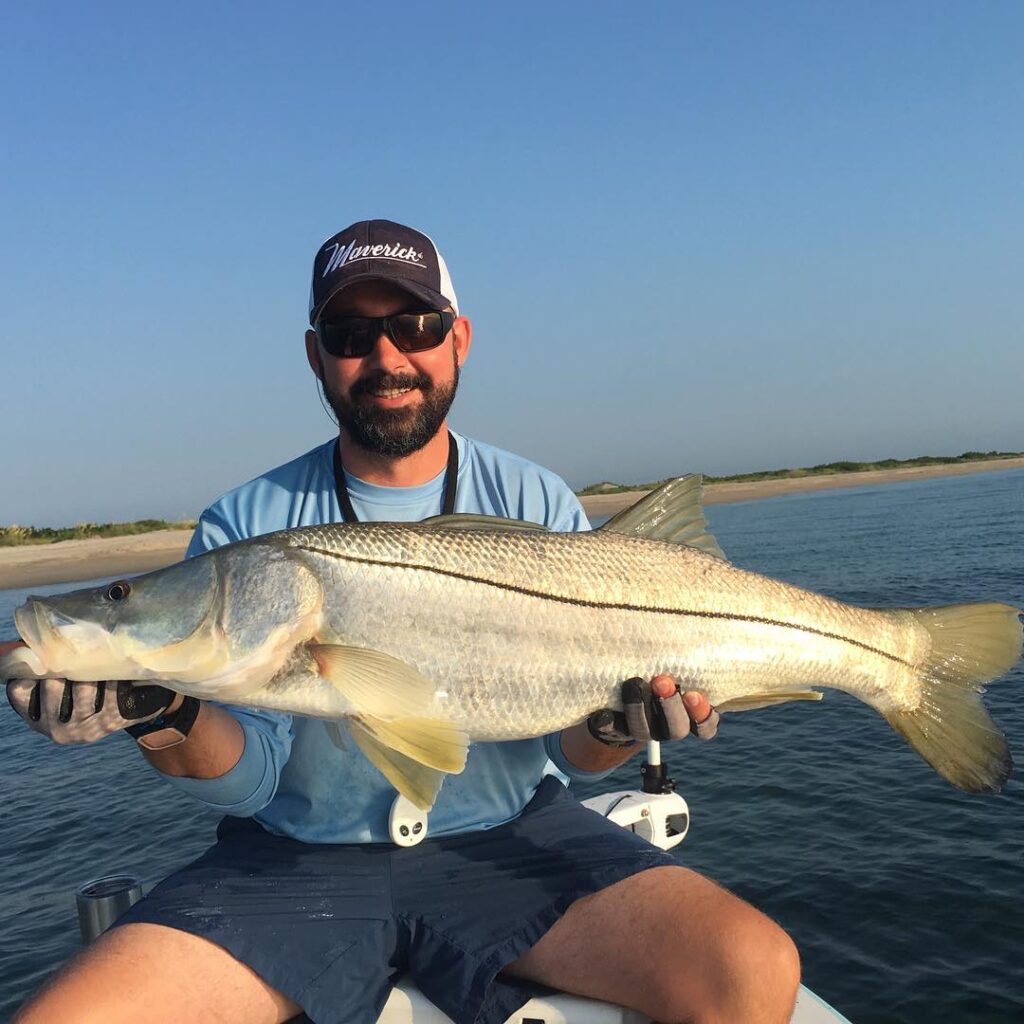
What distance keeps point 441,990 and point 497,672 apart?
1.12 m

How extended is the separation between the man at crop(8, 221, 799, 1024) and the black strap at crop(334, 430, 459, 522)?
0.01 metres

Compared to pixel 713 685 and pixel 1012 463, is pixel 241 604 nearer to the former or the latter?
pixel 713 685

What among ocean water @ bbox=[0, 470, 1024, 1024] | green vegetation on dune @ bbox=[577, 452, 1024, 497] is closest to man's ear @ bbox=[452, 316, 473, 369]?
ocean water @ bbox=[0, 470, 1024, 1024]

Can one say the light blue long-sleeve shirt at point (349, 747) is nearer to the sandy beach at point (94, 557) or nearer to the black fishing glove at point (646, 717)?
the black fishing glove at point (646, 717)

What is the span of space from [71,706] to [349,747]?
1102 mm

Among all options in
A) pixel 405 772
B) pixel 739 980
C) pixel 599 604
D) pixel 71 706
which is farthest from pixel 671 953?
pixel 71 706

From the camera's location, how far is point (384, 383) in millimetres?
3791

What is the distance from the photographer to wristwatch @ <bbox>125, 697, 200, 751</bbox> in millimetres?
2822

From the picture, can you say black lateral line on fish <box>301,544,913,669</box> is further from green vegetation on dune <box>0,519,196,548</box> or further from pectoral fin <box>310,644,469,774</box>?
green vegetation on dune <box>0,519,196,548</box>

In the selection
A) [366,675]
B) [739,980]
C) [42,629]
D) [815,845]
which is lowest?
[815,845]

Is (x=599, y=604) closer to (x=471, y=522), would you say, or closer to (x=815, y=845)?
(x=471, y=522)

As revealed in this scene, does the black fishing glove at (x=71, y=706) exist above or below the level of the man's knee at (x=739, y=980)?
above

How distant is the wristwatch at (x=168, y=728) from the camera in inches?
111

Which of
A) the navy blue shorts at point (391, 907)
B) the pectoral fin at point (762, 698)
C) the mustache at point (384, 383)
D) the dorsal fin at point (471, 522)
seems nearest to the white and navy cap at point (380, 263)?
the mustache at point (384, 383)
